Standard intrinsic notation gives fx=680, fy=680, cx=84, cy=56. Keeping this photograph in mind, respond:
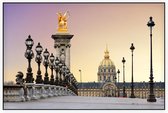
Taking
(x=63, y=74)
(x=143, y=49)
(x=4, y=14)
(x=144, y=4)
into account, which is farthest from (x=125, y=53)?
(x=63, y=74)

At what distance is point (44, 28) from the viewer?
18.6 m

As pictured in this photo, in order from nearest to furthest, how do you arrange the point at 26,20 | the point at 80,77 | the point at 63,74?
the point at 26,20 → the point at 80,77 → the point at 63,74

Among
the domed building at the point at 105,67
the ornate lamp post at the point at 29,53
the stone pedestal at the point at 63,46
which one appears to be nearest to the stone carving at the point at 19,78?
the ornate lamp post at the point at 29,53

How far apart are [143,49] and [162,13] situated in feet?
5.67

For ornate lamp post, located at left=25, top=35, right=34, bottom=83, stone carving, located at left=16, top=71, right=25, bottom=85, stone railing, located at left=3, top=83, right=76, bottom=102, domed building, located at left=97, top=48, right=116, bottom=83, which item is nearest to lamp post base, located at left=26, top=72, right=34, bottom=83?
ornate lamp post, located at left=25, top=35, right=34, bottom=83

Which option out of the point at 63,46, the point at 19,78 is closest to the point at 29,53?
the point at 19,78

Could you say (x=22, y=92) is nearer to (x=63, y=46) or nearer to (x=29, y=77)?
(x=29, y=77)

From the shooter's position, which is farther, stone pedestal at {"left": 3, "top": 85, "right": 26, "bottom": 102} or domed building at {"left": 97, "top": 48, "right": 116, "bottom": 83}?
domed building at {"left": 97, "top": 48, "right": 116, "bottom": 83}

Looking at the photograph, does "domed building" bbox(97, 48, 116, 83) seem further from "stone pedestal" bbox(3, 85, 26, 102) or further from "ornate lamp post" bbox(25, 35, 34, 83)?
"stone pedestal" bbox(3, 85, 26, 102)

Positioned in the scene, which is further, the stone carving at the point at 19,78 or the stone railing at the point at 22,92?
the stone carving at the point at 19,78

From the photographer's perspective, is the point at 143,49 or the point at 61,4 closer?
the point at 61,4

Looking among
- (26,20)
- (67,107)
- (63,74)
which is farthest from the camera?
(63,74)

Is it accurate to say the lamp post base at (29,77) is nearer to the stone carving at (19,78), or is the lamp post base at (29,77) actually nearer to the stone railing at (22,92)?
the stone railing at (22,92)

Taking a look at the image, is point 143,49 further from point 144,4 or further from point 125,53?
point 144,4
